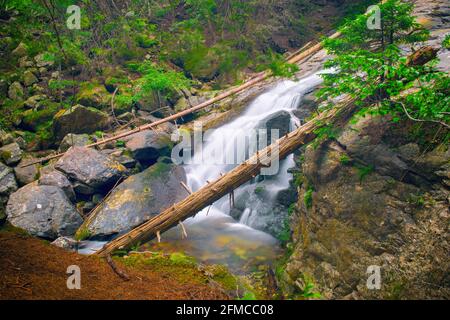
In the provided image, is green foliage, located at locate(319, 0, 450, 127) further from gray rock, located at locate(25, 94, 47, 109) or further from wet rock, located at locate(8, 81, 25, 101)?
wet rock, located at locate(8, 81, 25, 101)

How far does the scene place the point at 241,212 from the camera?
1023 cm

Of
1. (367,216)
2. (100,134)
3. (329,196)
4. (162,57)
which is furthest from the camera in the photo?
(162,57)

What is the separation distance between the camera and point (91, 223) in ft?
30.8

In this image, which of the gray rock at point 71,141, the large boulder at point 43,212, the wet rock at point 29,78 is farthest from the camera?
the wet rock at point 29,78

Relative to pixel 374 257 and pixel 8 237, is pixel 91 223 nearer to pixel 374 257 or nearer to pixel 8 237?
pixel 8 237

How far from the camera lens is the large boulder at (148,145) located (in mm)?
12273

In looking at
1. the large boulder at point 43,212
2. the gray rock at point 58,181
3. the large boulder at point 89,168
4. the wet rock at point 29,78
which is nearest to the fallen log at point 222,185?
the large boulder at point 43,212

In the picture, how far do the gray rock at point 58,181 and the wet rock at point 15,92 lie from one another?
849 cm

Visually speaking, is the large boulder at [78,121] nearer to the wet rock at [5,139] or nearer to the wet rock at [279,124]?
the wet rock at [5,139]

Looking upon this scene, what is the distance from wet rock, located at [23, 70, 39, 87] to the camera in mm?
17016

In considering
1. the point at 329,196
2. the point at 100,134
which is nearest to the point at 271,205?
the point at 329,196

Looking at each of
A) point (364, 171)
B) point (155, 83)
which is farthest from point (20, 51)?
point (364, 171)

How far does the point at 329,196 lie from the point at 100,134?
10.8 meters

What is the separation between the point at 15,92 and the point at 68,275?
15967 millimetres
